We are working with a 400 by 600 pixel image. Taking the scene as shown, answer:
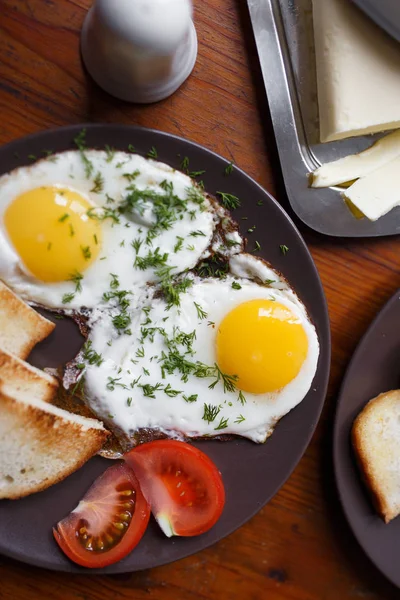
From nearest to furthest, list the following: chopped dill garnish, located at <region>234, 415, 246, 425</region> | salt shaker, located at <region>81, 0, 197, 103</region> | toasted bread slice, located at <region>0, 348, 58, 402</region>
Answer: salt shaker, located at <region>81, 0, 197, 103</region> → toasted bread slice, located at <region>0, 348, 58, 402</region> → chopped dill garnish, located at <region>234, 415, 246, 425</region>

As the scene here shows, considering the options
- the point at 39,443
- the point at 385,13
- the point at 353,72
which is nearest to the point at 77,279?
the point at 39,443

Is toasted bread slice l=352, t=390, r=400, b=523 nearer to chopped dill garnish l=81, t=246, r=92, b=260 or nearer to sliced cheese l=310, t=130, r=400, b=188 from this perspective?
sliced cheese l=310, t=130, r=400, b=188

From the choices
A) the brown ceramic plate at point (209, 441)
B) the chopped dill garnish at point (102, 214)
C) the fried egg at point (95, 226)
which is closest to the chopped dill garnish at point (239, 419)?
the brown ceramic plate at point (209, 441)

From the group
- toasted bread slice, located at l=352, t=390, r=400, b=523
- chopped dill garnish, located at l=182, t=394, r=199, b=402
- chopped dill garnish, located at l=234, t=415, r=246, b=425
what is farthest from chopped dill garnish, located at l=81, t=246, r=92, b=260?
toasted bread slice, located at l=352, t=390, r=400, b=523

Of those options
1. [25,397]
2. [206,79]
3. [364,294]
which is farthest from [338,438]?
[206,79]

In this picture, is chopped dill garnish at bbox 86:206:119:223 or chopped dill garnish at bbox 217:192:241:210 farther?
chopped dill garnish at bbox 217:192:241:210
